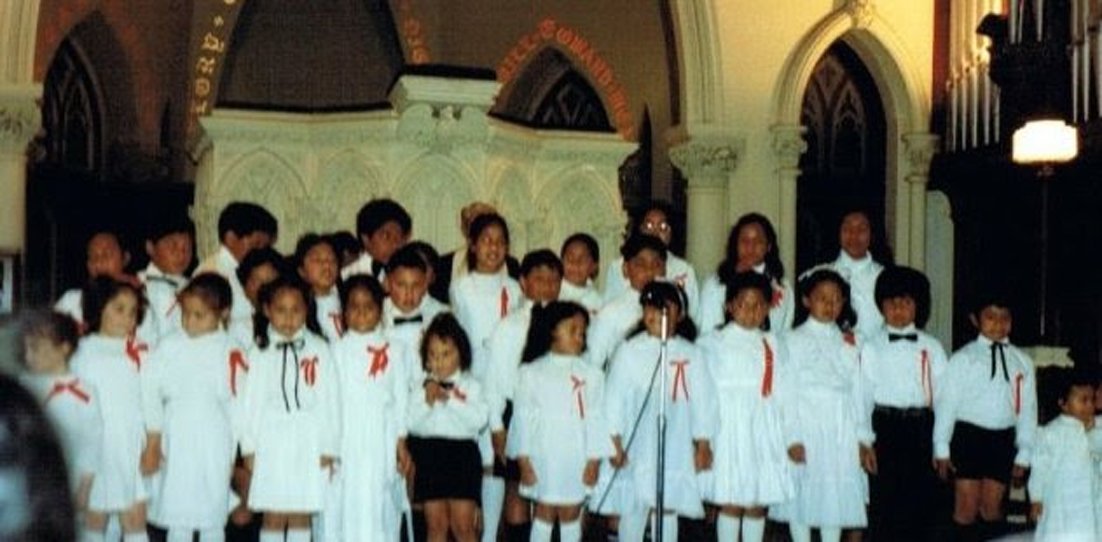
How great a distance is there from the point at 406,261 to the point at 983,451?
2629mm

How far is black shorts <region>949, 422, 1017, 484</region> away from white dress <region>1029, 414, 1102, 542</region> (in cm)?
45

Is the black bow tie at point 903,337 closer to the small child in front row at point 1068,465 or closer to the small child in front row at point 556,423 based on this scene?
the small child in front row at point 1068,465

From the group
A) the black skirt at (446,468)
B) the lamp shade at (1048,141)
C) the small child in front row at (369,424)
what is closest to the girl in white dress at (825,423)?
the black skirt at (446,468)

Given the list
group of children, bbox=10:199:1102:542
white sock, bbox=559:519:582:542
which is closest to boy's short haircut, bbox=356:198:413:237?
group of children, bbox=10:199:1102:542

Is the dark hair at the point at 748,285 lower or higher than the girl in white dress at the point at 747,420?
higher

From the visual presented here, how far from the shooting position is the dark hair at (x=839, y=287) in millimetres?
7020

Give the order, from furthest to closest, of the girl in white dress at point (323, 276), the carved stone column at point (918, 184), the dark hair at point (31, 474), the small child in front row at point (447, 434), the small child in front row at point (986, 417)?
the carved stone column at point (918, 184) < the small child in front row at point (986, 417) < the girl in white dress at point (323, 276) < the small child in front row at point (447, 434) < the dark hair at point (31, 474)

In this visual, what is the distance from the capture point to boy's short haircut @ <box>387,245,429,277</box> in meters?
6.58

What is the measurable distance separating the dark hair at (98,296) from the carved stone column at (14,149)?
4843 mm

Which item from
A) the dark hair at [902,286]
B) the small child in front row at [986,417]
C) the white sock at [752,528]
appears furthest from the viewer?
the small child in front row at [986,417]

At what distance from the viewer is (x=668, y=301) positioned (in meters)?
6.55

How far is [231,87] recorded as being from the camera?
57.4ft

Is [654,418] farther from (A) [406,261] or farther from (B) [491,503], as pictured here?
(A) [406,261]

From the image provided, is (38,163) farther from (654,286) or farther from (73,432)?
(73,432)
